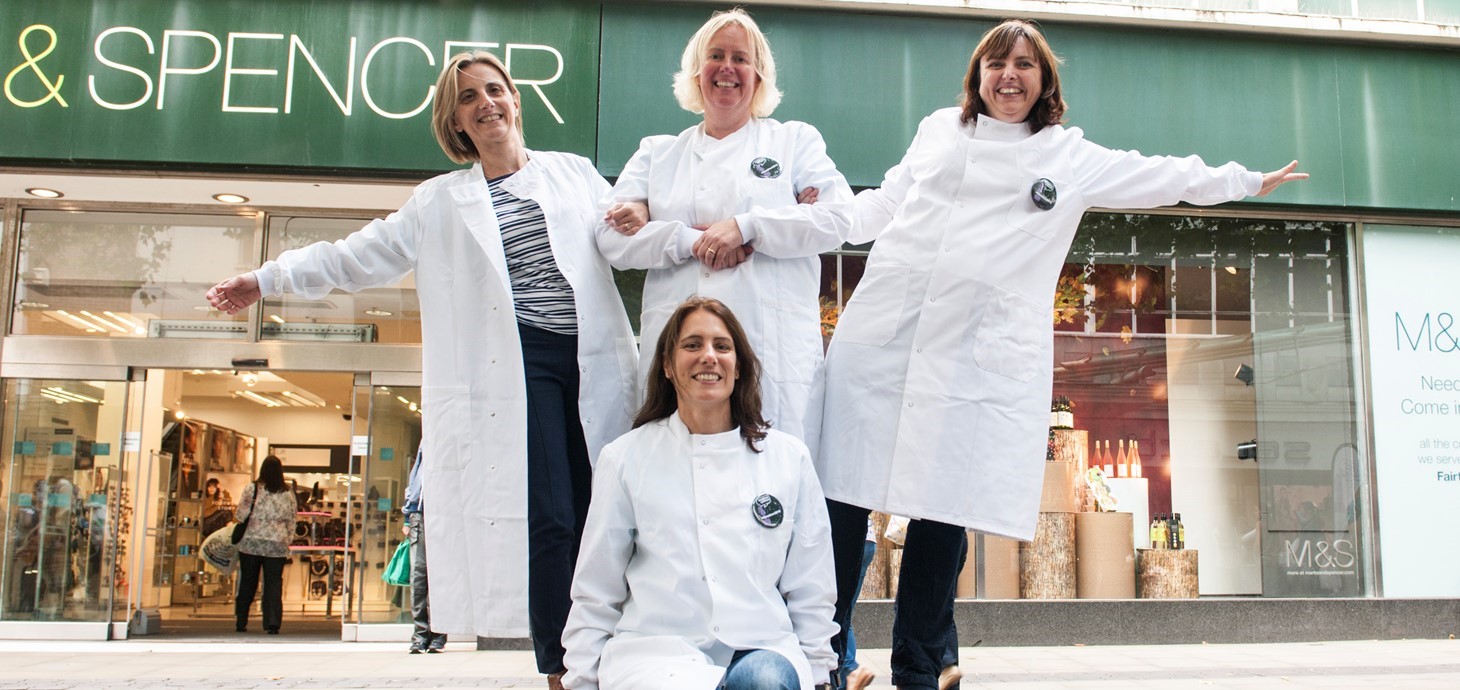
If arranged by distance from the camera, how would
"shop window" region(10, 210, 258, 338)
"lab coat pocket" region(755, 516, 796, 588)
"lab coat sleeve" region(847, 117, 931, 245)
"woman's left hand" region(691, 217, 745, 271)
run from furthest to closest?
"shop window" region(10, 210, 258, 338), "lab coat sleeve" region(847, 117, 931, 245), "woman's left hand" region(691, 217, 745, 271), "lab coat pocket" region(755, 516, 796, 588)

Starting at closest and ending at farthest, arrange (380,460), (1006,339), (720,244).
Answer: (720,244) → (1006,339) → (380,460)

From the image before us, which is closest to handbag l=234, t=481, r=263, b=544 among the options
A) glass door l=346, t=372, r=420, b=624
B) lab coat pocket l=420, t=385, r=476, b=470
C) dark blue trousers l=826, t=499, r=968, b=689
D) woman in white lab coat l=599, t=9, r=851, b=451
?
glass door l=346, t=372, r=420, b=624

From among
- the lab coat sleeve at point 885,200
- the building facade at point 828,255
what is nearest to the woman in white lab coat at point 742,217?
the lab coat sleeve at point 885,200

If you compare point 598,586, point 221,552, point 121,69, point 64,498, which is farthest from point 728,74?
point 221,552

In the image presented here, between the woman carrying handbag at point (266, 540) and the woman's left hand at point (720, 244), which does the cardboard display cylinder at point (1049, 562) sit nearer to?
the woman's left hand at point (720, 244)

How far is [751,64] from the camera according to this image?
3.61 meters

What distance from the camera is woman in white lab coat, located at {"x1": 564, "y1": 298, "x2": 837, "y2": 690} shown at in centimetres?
283

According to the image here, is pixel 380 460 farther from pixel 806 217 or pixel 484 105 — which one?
pixel 806 217

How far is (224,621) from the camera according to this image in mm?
12219

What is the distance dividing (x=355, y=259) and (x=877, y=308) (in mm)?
1627

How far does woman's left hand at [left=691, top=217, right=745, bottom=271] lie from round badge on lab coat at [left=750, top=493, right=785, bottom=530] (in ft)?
2.42

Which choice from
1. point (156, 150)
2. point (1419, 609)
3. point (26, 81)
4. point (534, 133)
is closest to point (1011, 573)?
point (1419, 609)

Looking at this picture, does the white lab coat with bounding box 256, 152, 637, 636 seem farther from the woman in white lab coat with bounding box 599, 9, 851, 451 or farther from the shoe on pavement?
the shoe on pavement

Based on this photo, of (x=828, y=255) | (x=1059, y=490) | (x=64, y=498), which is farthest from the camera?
(x=64, y=498)
